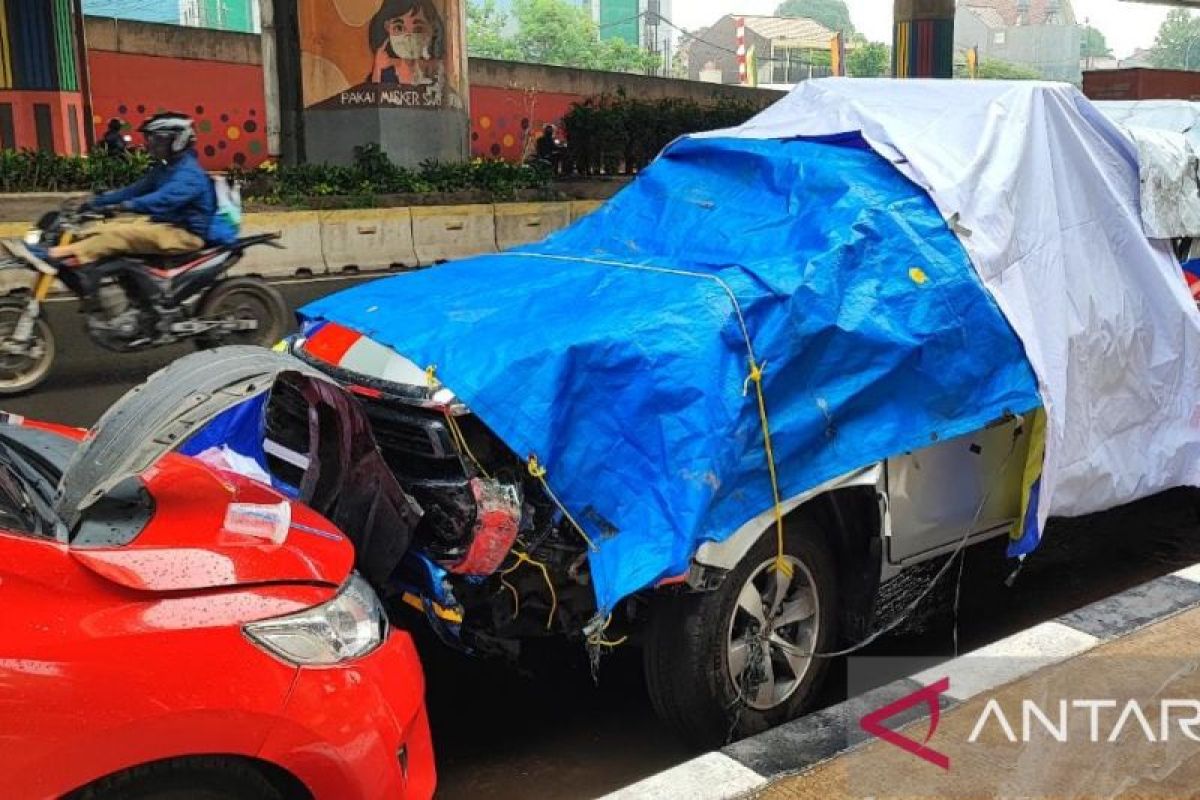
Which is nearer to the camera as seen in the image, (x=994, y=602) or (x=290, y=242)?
(x=994, y=602)

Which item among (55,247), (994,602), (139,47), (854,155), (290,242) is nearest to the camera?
(854,155)

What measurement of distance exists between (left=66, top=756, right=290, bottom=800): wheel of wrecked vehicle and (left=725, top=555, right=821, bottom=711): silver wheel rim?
156 centimetres

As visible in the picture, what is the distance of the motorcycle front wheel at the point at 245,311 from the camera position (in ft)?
27.9

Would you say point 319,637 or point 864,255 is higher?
point 864,255

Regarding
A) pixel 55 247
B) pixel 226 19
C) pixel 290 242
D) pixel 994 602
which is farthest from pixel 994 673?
pixel 226 19

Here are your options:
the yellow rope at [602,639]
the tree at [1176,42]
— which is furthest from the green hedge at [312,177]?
the tree at [1176,42]

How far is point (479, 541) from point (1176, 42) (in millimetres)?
133466

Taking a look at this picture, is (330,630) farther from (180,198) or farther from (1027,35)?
(1027,35)

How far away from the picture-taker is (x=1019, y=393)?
3945 mm

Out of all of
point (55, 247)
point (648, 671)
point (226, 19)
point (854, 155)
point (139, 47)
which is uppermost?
point (226, 19)

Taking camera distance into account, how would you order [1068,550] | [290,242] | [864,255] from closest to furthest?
[864,255] < [1068,550] < [290,242]

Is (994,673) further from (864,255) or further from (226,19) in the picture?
(226,19)

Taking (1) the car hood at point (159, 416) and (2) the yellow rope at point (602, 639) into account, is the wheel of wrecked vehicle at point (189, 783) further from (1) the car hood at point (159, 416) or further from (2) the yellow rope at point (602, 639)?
(2) the yellow rope at point (602, 639)

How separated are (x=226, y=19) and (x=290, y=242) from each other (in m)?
64.2
